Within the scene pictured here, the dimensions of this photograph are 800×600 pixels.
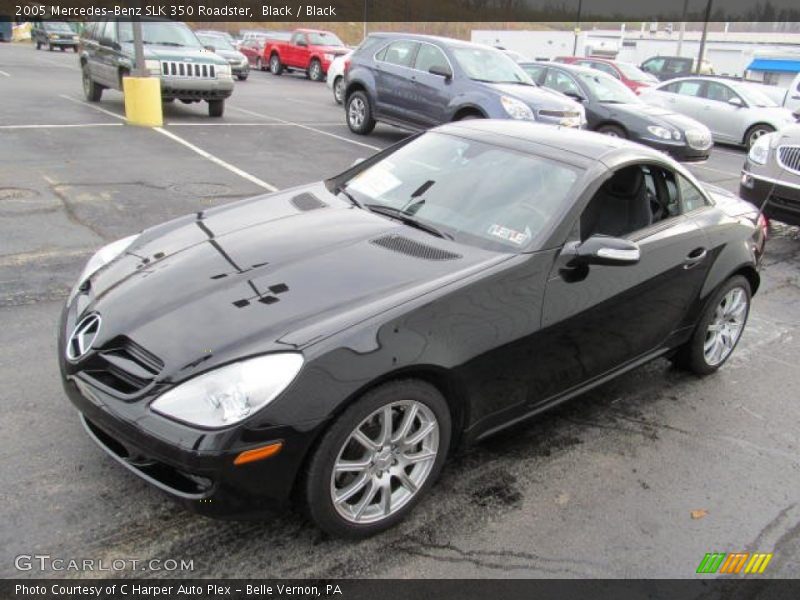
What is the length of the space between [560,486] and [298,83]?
73.0 ft

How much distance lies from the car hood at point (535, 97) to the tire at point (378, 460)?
332 inches

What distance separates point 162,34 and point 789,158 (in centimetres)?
1057

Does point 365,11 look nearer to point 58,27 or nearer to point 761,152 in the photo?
point 58,27

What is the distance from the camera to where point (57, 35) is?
1291 inches

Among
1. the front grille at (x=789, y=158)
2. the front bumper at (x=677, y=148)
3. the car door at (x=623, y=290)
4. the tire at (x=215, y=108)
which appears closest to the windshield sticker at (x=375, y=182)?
the car door at (x=623, y=290)

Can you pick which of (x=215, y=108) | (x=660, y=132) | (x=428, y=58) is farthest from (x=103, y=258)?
(x=660, y=132)

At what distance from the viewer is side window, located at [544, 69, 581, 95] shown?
13.3 m

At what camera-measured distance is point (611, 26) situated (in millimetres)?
62656

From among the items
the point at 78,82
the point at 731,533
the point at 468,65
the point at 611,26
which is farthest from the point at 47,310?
the point at 611,26

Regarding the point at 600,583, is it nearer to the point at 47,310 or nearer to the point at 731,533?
the point at 731,533

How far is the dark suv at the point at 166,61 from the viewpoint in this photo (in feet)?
38.6

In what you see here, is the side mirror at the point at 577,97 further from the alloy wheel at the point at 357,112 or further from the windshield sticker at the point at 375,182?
the windshield sticker at the point at 375,182

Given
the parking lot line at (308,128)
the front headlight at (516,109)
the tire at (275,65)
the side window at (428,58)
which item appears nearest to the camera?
the front headlight at (516,109)

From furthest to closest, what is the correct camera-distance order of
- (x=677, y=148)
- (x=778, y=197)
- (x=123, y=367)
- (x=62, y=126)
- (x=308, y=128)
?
(x=308, y=128) < (x=677, y=148) < (x=62, y=126) < (x=778, y=197) < (x=123, y=367)
